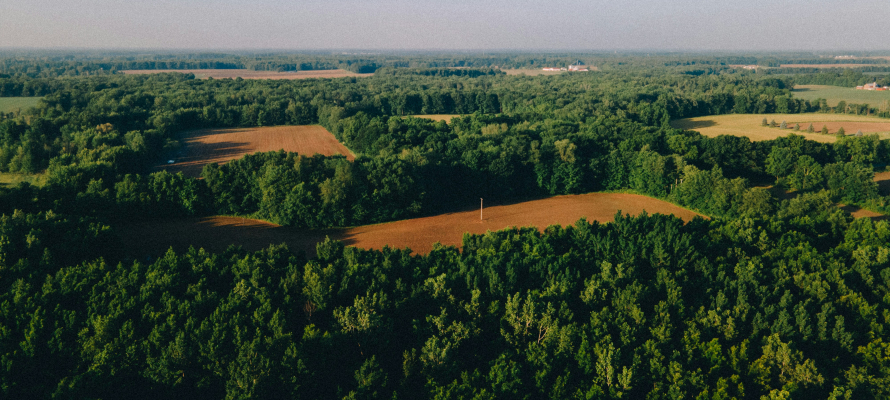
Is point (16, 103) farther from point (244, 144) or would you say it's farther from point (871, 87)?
point (871, 87)

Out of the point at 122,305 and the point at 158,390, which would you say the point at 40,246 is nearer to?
the point at 122,305

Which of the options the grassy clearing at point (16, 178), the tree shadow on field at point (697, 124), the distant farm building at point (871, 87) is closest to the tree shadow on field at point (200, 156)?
the grassy clearing at point (16, 178)

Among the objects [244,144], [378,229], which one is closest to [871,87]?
[378,229]

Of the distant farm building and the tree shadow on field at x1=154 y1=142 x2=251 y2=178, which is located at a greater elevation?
the distant farm building

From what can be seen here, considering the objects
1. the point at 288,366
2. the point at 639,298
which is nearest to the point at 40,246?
the point at 288,366

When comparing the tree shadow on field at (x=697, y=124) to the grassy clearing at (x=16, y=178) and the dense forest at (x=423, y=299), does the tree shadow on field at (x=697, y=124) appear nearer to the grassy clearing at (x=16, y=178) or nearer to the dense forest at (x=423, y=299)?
the dense forest at (x=423, y=299)

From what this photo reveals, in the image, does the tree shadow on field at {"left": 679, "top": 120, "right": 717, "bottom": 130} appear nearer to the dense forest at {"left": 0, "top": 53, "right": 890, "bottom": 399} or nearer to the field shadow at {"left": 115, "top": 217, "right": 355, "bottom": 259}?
the dense forest at {"left": 0, "top": 53, "right": 890, "bottom": 399}

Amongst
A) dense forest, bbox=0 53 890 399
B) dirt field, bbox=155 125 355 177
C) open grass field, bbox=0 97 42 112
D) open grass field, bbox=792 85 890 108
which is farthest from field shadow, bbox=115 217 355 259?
open grass field, bbox=792 85 890 108
